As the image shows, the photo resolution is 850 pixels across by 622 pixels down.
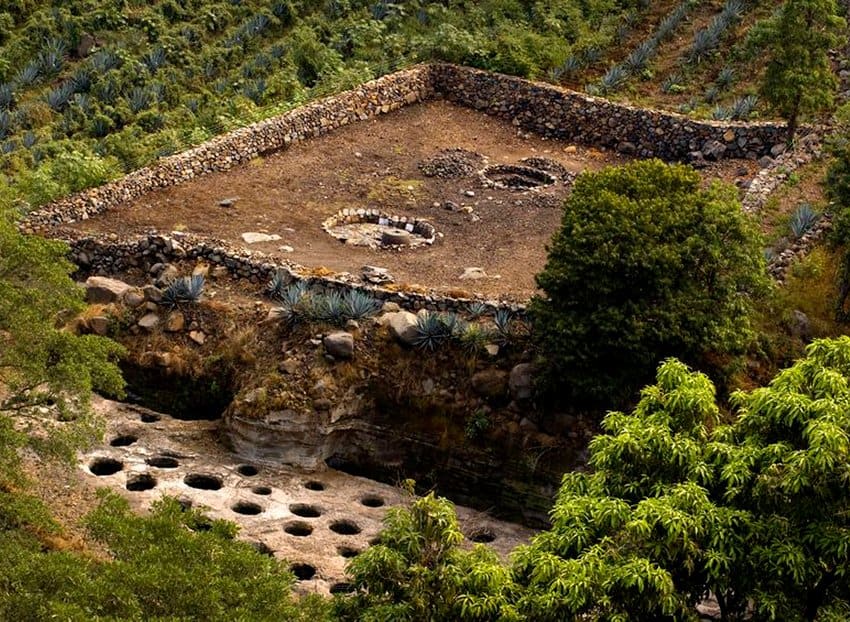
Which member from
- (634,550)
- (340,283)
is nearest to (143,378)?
(340,283)

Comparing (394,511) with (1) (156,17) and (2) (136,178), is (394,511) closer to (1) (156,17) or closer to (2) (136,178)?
(2) (136,178)

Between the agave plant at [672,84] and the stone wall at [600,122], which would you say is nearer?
the stone wall at [600,122]

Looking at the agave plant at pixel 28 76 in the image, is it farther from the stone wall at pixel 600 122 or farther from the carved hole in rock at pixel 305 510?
the carved hole in rock at pixel 305 510

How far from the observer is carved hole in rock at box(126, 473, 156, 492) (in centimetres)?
2216

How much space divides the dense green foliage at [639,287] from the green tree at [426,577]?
8.77 metres

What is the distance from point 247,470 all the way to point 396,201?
10.8 metres

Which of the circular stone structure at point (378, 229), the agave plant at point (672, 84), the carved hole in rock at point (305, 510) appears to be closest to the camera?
the carved hole in rock at point (305, 510)

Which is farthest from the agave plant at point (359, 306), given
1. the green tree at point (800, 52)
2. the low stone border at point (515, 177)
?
the green tree at point (800, 52)

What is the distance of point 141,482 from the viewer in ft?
73.1

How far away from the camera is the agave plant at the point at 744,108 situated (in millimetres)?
35344

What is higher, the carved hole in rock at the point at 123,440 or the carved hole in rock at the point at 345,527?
the carved hole in rock at the point at 123,440

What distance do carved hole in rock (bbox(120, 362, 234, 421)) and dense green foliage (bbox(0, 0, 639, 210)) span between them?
771 centimetres

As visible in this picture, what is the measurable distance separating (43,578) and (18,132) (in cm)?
2475

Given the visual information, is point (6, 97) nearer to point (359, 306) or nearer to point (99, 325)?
point (99, 325)
